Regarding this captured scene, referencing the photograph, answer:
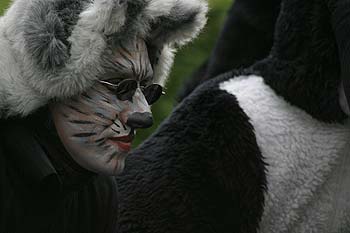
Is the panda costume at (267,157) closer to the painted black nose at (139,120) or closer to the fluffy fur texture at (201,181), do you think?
the fluffy fur texture at (201,181)

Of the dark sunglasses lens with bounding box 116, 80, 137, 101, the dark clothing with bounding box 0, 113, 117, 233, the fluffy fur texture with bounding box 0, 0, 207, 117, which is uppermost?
the fluffy fur texture with bounding box 0, 0, 207, 117

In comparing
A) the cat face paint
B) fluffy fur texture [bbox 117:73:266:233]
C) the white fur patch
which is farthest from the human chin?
the white fur patch

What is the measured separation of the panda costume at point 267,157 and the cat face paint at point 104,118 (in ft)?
1.55

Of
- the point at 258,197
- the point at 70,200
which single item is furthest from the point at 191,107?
the point at 70,200

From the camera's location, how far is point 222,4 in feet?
13.9

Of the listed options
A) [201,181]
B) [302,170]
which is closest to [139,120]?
[201,181]

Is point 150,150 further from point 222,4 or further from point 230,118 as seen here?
point 222,4

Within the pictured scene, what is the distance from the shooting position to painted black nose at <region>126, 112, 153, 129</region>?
1.78 meters

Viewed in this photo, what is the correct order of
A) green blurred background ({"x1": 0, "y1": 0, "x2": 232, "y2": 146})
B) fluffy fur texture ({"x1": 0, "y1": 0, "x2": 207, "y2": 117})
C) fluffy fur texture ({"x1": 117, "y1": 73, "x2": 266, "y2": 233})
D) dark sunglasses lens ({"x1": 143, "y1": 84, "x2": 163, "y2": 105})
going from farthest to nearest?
green blurred background ({"x1": 0, "y1": 0, "x2": 232, "y2": 146}) < fluffy fur texture ({"x1": 117, "y1": 73, "x2": 266, "y2": 233}) < dark sunglasses lens ({"x1": 143, "y1": 84, "x2": 163, "y2": 105}) < fluffy fur texture ({"x1": 0, "y1": 0, "x2": 207, "y2": 117})

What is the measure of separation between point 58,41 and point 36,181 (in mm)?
247

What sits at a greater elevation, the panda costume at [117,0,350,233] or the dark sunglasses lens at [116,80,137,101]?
the dark sunglasses lens at [116,80,137,101]

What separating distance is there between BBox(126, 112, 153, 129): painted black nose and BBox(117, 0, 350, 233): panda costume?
1.59ft

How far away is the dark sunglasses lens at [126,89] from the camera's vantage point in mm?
1773

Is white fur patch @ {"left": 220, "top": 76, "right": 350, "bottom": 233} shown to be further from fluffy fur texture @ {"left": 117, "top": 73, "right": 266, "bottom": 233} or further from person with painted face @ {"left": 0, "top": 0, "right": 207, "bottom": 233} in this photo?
person with painted face @ {"left": 0, "top": 0, "right": 207, "bottom": 233}
